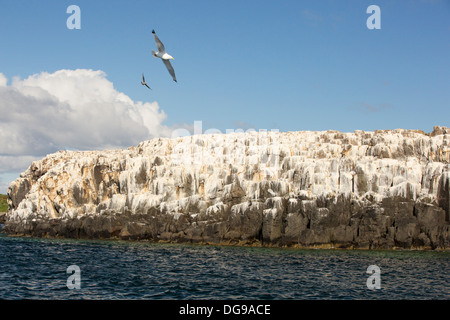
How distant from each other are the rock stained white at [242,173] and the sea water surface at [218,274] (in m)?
17.3

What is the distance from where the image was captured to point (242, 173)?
299 feet

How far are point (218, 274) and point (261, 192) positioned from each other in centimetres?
4117

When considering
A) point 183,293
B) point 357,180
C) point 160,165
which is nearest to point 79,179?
point 160,165

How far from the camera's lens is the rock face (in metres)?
77.4

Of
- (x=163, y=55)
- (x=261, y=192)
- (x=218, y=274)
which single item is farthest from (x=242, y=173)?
(x=163, y=55)

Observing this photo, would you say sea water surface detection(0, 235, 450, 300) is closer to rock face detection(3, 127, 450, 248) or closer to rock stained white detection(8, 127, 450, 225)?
rock face detection(3, 127, 450, 248)

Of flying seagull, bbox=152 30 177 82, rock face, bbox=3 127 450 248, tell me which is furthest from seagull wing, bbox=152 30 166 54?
rock face, bbox=3 127 450 248

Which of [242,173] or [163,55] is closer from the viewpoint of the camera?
[163,55]

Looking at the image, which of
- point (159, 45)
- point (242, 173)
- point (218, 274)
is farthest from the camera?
point (242, 173)

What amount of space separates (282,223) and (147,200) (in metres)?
28.1

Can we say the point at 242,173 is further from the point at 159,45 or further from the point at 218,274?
the point at 159,45

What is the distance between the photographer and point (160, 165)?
9925 centimetres
